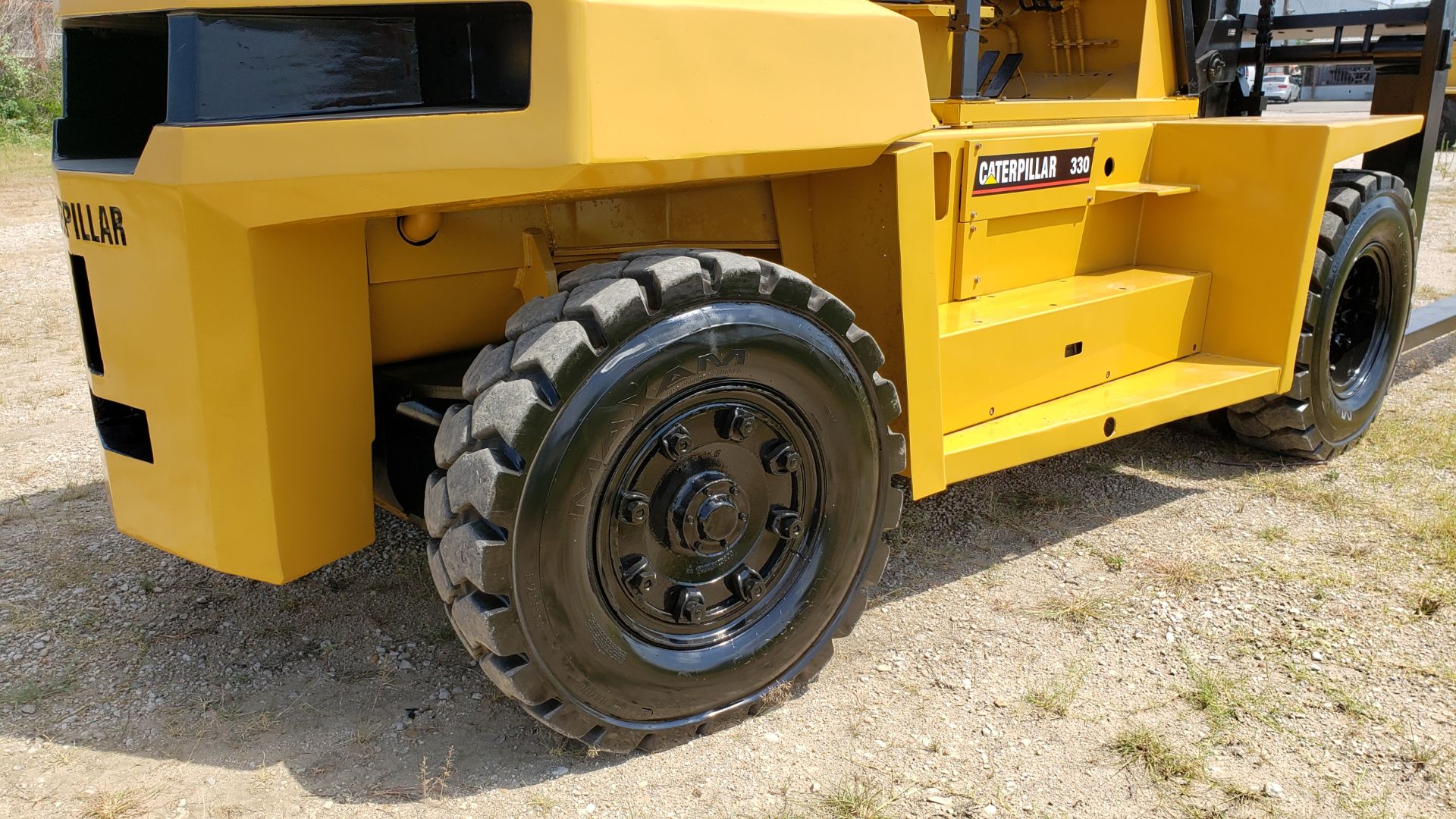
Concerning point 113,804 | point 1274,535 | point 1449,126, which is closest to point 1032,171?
point 1274,535

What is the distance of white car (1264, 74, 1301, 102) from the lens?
82.0 feet

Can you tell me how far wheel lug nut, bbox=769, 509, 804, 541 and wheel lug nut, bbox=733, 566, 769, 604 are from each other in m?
0.12

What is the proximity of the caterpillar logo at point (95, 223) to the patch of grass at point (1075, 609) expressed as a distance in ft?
8.93

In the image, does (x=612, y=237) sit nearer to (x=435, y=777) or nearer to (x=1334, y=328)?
(x=435, y=777)

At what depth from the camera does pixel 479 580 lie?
7.66 ft

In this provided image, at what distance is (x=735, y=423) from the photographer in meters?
2.67

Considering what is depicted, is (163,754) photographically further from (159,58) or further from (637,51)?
(637,51)

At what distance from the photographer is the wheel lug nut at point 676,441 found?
259 centimetres

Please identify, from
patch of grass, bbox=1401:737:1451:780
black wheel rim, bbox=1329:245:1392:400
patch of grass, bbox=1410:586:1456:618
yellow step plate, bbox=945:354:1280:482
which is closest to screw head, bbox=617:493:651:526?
yellow step plate, bbox=945:354:1280:482

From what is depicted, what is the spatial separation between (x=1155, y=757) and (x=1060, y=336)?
4.89 ft

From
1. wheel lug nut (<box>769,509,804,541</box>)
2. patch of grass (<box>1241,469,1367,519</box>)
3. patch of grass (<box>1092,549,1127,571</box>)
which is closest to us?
wheel lug nut (<box>769,509,804,541</box>)

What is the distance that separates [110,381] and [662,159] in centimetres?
142

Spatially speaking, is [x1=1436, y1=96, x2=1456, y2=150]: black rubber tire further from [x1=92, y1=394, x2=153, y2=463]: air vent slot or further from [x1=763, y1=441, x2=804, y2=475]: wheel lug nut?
[x1=92, y1=394, x2=153, y2=463]: air vent slot

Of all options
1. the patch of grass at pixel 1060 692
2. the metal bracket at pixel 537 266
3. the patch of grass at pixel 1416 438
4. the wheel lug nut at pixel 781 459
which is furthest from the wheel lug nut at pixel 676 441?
the patch of grass at pixel 1416 438
